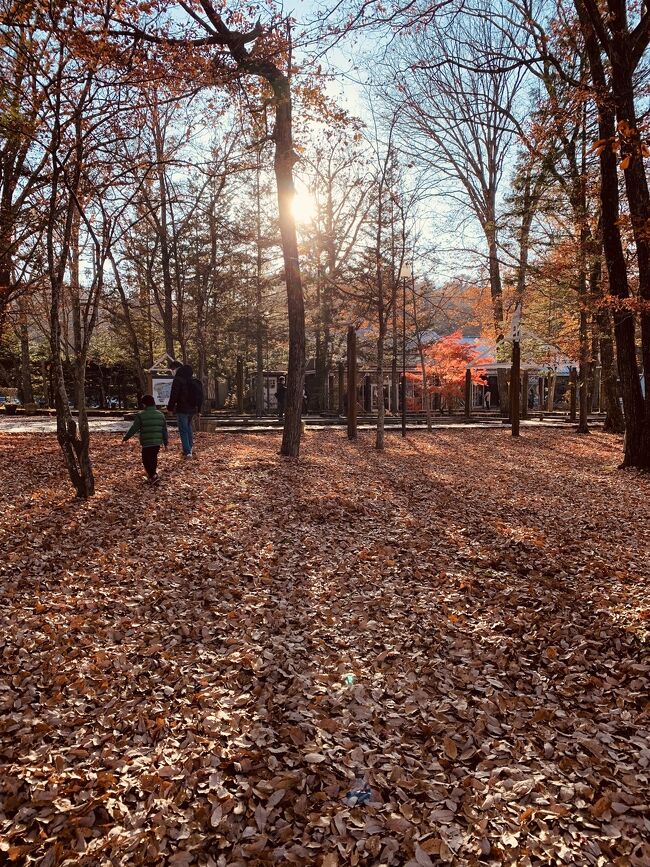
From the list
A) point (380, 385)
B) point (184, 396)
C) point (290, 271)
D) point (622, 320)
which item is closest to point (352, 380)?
point (380, 385)

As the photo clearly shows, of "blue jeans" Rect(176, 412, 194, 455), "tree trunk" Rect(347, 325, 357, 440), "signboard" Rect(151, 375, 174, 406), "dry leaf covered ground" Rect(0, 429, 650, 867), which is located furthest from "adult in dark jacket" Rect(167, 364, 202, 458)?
"signboard" Rect(151, 375, 174, 406)

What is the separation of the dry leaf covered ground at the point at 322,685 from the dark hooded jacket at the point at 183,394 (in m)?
3.37

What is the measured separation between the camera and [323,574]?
5.29 m

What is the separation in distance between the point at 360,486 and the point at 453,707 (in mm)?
5733

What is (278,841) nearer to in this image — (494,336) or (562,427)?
(562,427)

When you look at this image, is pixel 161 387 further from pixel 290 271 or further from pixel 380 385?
pixel 290 271

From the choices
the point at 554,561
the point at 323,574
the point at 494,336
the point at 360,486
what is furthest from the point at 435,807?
the point at 494,336

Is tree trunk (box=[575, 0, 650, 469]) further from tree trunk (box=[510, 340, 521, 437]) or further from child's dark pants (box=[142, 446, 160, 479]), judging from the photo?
child's dark pants (box=[142, 446, 160, 479])

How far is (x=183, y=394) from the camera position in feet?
34.0

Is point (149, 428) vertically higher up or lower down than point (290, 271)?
lower down

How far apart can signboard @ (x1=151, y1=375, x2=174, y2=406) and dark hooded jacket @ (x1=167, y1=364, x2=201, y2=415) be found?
26.7 feet

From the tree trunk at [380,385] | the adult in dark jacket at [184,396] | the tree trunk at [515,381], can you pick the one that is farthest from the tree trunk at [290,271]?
the tree trunk at [515,381]

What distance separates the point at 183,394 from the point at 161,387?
28.3 feet

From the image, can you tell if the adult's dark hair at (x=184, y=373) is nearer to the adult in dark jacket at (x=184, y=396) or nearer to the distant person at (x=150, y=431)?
the adult in dark jacket at (x=184, y=396)
